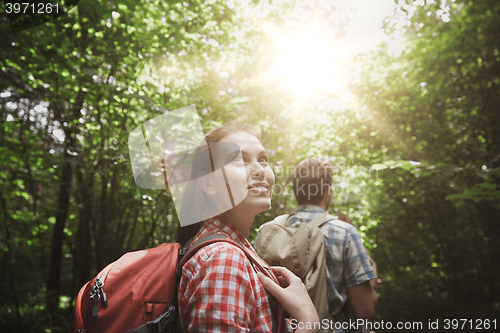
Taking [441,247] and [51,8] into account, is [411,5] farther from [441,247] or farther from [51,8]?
[441,247]

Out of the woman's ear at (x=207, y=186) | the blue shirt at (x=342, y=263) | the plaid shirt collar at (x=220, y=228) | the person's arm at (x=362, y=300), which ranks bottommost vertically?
the person's arm at (x=362, y=300)

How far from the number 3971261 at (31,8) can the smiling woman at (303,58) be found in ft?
9.65

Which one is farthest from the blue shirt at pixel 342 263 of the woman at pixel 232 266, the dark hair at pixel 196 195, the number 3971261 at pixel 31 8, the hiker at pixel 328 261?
the number 3971261 at pixel 31 8

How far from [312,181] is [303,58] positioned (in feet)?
10.1

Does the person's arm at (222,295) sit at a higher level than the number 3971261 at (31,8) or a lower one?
lower

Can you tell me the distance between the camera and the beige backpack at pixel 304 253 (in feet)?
5.81

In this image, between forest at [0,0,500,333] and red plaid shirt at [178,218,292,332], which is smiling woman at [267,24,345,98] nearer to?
forest at [0,0,500,333]

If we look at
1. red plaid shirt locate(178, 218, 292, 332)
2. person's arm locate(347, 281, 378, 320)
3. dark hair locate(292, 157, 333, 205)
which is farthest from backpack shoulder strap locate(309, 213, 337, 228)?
red plaid shirt locate(178, 218, 292, 332)

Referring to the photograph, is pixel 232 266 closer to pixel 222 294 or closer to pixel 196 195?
pixel 222 294

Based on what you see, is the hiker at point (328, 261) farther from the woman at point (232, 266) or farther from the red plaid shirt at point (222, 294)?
the red plaid shirt at point (222, 294)

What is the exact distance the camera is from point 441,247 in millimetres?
5895

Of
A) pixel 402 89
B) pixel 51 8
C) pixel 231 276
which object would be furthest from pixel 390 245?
pixel 51 8

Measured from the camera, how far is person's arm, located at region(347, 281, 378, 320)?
1.85 meters

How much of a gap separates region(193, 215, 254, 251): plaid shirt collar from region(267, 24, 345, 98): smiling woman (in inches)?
152
